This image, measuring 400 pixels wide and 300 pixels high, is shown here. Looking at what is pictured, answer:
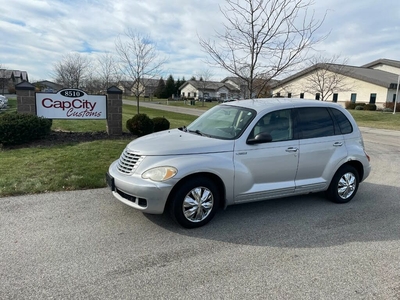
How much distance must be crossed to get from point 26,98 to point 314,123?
8729 millimetres

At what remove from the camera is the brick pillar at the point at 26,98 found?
9297 mm

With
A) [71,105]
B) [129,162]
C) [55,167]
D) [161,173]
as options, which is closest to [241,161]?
[161,173]

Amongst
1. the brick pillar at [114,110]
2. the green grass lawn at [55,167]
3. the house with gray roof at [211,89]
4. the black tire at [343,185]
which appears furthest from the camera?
the house with gray roof at [211,89]

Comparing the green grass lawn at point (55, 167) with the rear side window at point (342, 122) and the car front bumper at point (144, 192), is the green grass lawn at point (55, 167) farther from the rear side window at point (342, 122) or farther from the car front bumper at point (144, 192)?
the rear side window at point (342, 122)

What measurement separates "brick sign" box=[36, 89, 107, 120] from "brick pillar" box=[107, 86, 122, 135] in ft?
0.56

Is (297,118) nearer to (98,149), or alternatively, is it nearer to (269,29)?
(269,29)

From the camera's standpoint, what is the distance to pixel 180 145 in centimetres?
395

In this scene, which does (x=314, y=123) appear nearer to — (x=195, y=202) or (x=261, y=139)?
(x=261, y=139)

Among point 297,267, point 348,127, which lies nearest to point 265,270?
point 297,267

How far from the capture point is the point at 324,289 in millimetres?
2742

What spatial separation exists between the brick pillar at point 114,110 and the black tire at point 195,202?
24.9 feet

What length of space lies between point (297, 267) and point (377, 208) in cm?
259

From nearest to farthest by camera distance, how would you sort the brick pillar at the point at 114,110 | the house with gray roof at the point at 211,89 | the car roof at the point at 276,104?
the car roof at the point at 276,104 < the brick pillar at the point at 114,110 < the house with gray roof at the point at 211,89

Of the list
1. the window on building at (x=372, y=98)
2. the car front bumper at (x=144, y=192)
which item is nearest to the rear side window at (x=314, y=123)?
the car front bumper at (x=144, y=192)
